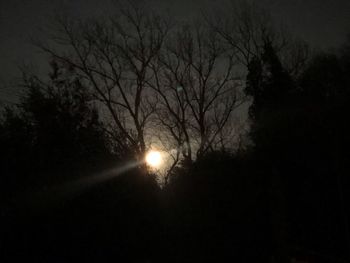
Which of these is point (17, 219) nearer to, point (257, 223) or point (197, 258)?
point (197, 258)

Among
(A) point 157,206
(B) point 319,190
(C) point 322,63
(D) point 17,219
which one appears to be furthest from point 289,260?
(C) point 322,63

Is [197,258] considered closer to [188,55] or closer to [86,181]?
[86,181]

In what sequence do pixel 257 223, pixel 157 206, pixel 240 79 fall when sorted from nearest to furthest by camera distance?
1. pixel 257 223
2. pixel 157 206
3. pixel 240 79

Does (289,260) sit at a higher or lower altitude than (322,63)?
lower

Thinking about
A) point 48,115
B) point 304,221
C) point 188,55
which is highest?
point 188,55

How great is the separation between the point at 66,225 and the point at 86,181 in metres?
1.56

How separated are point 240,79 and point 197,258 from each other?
50.8 ft

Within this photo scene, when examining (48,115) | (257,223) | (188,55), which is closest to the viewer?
(257,223)

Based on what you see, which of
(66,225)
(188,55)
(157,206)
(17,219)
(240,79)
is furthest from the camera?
(240,79)

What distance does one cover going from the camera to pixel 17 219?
22.0 feet

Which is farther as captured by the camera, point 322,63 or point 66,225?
point 322,63

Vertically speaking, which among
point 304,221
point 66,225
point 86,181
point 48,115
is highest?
point 48,115

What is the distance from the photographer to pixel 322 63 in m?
20.6

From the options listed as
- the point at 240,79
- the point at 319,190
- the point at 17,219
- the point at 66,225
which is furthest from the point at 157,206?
the point at 240,79
